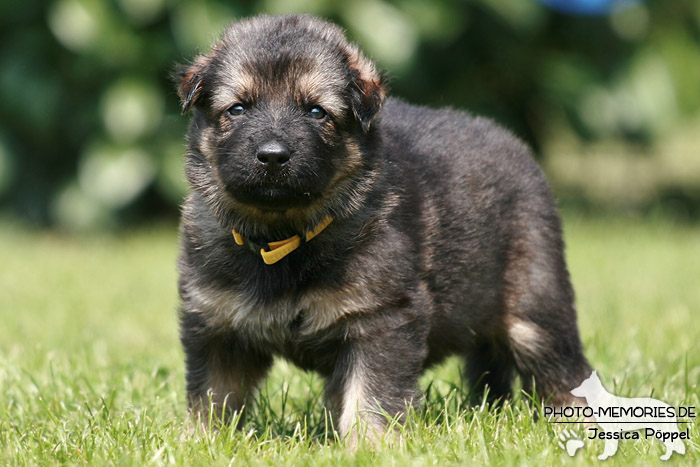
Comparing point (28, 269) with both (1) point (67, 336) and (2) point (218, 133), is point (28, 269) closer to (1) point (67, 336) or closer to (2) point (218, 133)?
(1) point (67, 336)

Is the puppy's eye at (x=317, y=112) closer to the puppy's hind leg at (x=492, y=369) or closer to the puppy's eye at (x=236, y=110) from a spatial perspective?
the puppy's eye at (x=236, y=110)

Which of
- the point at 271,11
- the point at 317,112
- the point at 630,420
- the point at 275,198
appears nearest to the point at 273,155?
the point at 275,198

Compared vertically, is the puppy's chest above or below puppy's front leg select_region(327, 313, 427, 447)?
→ above

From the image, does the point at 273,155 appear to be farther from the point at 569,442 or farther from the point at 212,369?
the point at 569,442

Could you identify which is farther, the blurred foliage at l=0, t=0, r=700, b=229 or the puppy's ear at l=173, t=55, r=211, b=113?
the blurred foliage at l=0, t=0, r=700, b=229

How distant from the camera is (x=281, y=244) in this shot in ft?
11.8

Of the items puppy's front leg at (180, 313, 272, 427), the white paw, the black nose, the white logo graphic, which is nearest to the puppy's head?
the black nose

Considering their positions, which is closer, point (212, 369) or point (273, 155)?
point (273, 155)

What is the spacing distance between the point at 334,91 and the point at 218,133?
1.57ft

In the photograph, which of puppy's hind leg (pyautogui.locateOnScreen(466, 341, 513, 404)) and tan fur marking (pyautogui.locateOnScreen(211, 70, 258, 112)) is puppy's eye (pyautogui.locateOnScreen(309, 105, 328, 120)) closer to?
tan fur marking (pyautogui.locateOnScreen(211, 70, 258, 112))

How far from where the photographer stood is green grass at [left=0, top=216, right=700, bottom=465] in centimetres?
333

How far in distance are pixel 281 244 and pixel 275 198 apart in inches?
8.5

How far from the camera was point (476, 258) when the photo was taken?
4109 mm

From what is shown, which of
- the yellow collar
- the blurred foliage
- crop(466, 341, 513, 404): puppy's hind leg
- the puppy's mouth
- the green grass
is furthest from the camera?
the blurred foliage
